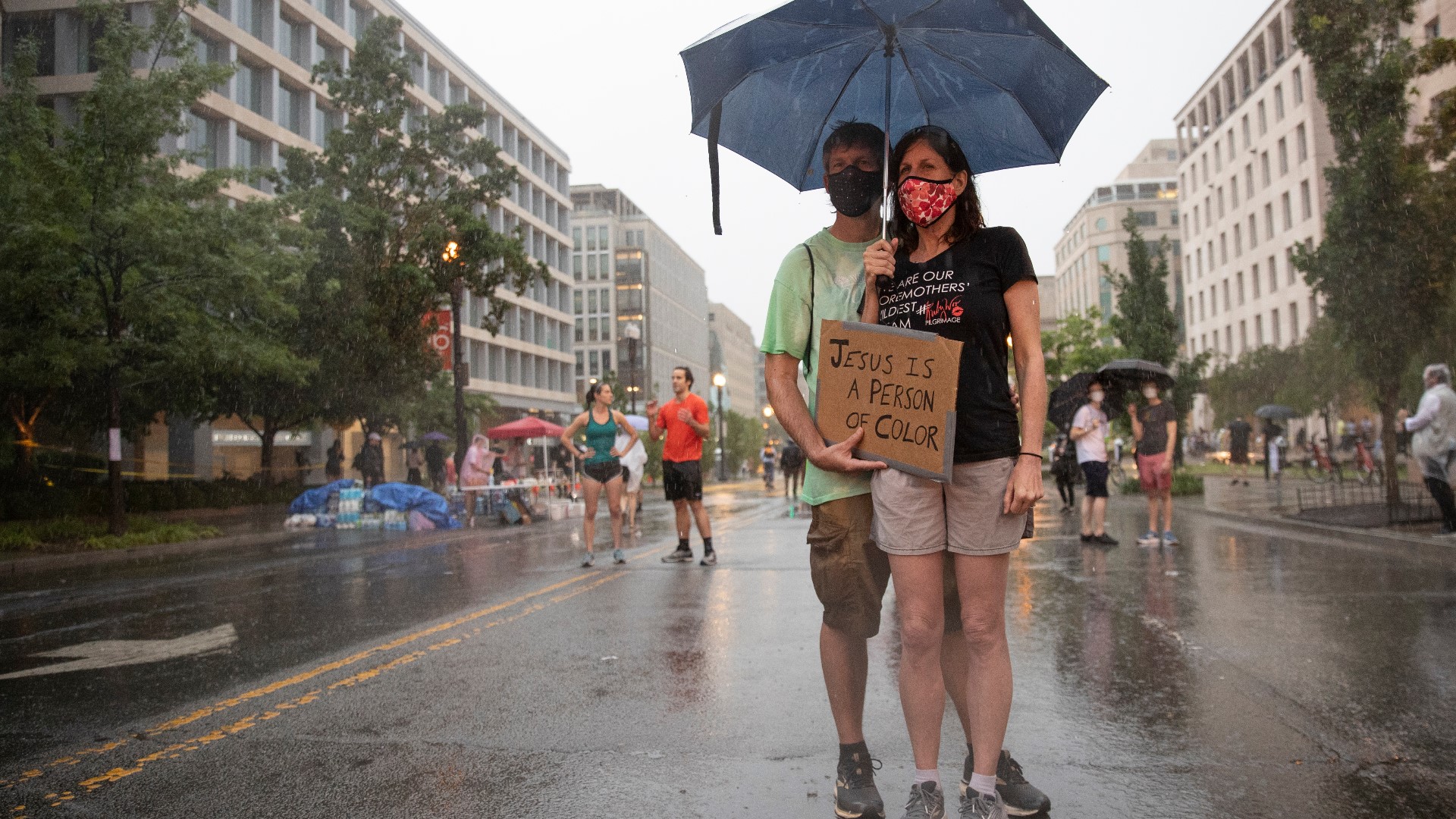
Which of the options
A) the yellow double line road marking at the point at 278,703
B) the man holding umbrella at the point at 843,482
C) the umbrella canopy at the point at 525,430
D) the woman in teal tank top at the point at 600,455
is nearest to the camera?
the man holding umbrella at the point at 843,482

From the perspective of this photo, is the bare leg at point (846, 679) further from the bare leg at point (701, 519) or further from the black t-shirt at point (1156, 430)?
the black t-shirt at point (1156, 430)

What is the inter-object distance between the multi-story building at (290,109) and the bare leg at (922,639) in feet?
62.3

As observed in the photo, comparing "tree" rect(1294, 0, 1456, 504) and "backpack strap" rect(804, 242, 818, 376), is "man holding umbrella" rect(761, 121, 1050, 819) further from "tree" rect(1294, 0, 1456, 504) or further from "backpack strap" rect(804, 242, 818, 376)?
"tree" rect(1294, 0, 1456, 504)

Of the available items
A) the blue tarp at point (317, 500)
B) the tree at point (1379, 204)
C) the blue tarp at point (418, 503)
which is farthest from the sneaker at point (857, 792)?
the blue tarp at point (317, 500)

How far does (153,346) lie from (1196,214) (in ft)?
236

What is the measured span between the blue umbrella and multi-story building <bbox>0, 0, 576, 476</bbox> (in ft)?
58.5

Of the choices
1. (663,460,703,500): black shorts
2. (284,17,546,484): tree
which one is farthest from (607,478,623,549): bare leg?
(284,17,546,484): tree

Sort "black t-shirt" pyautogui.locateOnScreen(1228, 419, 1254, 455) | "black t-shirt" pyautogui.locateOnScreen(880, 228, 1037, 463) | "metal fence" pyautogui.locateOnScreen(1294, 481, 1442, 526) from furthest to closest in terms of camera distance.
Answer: "black t-shirt" pyautogui.locateOnScreen(1228, 419, 1254, 455) < "metal fence" pyautogui.locateOnScreen(1294, 481, 1442, 526) < "black t-shirt" pyautogui.locateOnScreen(880, 228, 1037, 463)

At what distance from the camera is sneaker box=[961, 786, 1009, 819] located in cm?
274

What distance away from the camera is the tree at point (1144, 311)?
24875 mm

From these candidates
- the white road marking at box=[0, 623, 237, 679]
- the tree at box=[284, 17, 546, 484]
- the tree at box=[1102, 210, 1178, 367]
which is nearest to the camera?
the white road marking at box=[0, 623, 237, 679]

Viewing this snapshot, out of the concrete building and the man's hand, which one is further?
the concrete building

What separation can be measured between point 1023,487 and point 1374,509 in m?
A: 13.8

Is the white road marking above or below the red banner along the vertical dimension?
below
